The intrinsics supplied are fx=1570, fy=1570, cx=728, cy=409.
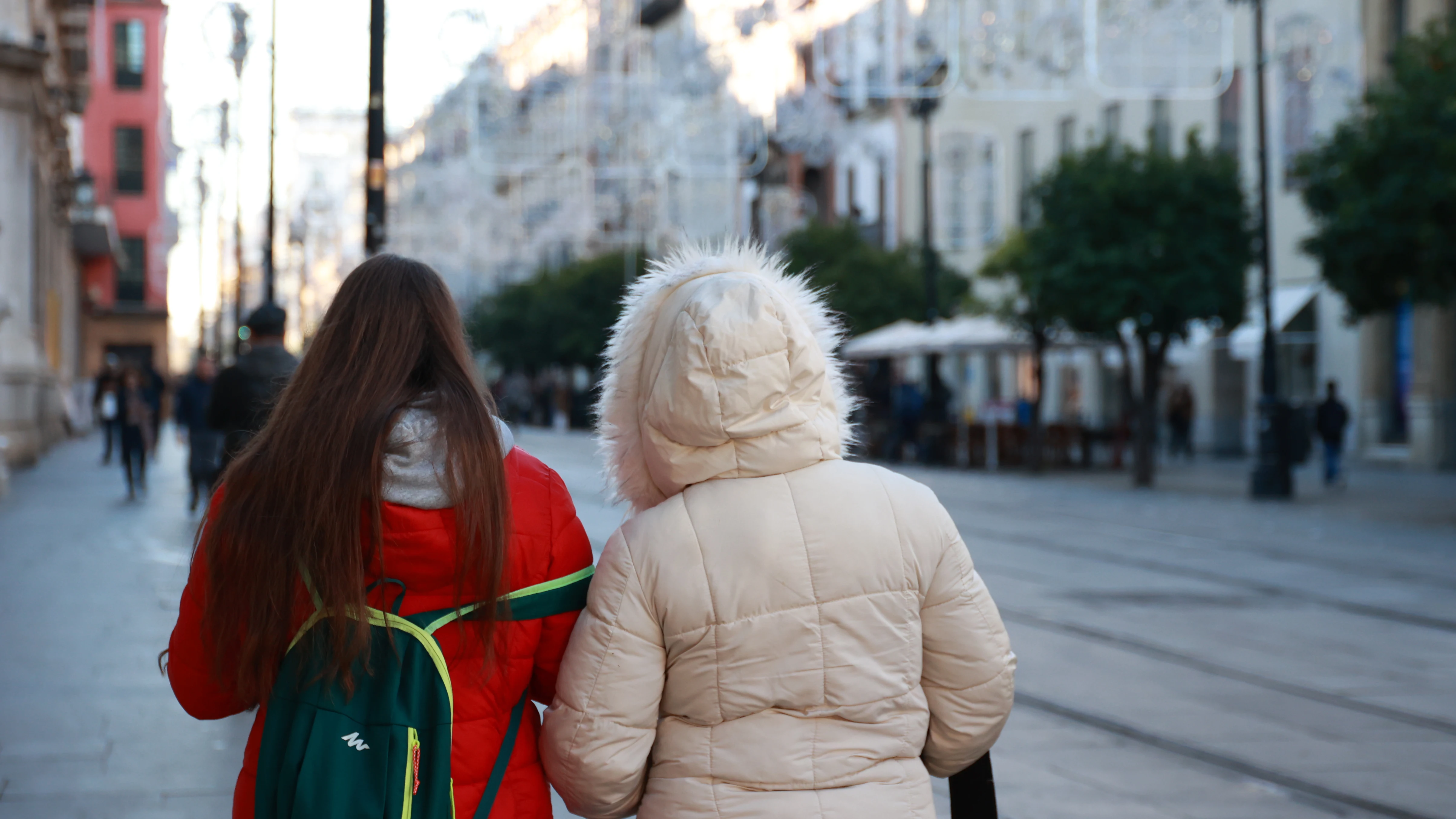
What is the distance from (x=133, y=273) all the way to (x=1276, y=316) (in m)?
43.7

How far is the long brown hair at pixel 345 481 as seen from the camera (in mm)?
2361

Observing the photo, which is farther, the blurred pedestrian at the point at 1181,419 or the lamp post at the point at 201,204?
the blurred pedestrian at the point at 1181,419

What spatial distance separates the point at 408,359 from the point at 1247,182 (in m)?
25.5

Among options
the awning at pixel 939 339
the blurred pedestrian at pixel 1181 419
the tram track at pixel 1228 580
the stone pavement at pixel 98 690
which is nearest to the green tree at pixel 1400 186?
the tram track at pixel 1228 580

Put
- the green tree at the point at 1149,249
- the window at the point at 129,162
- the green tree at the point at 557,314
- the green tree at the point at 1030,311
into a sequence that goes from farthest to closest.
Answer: the window at the point at 129,162 < the green tree at the point at 557,314 < the green tree at the point at 1030,311 < the green tree at the point at 1149,249

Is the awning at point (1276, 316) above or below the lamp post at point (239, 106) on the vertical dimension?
below

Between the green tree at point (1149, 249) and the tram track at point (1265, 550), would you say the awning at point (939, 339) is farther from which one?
the tram track at point (1265, 550)

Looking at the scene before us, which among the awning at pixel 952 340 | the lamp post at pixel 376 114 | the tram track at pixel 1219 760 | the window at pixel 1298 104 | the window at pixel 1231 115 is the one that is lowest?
the tram track at pixel 1219 760

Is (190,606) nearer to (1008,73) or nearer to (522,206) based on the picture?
(1008,73)

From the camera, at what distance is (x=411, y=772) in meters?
2.39

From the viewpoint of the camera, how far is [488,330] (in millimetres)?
65312

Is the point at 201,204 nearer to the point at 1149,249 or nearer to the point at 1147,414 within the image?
the point at 1149,249

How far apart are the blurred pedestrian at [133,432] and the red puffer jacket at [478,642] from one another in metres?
16.4

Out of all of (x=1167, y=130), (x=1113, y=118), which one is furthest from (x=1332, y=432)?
(x=1113, y=118)
